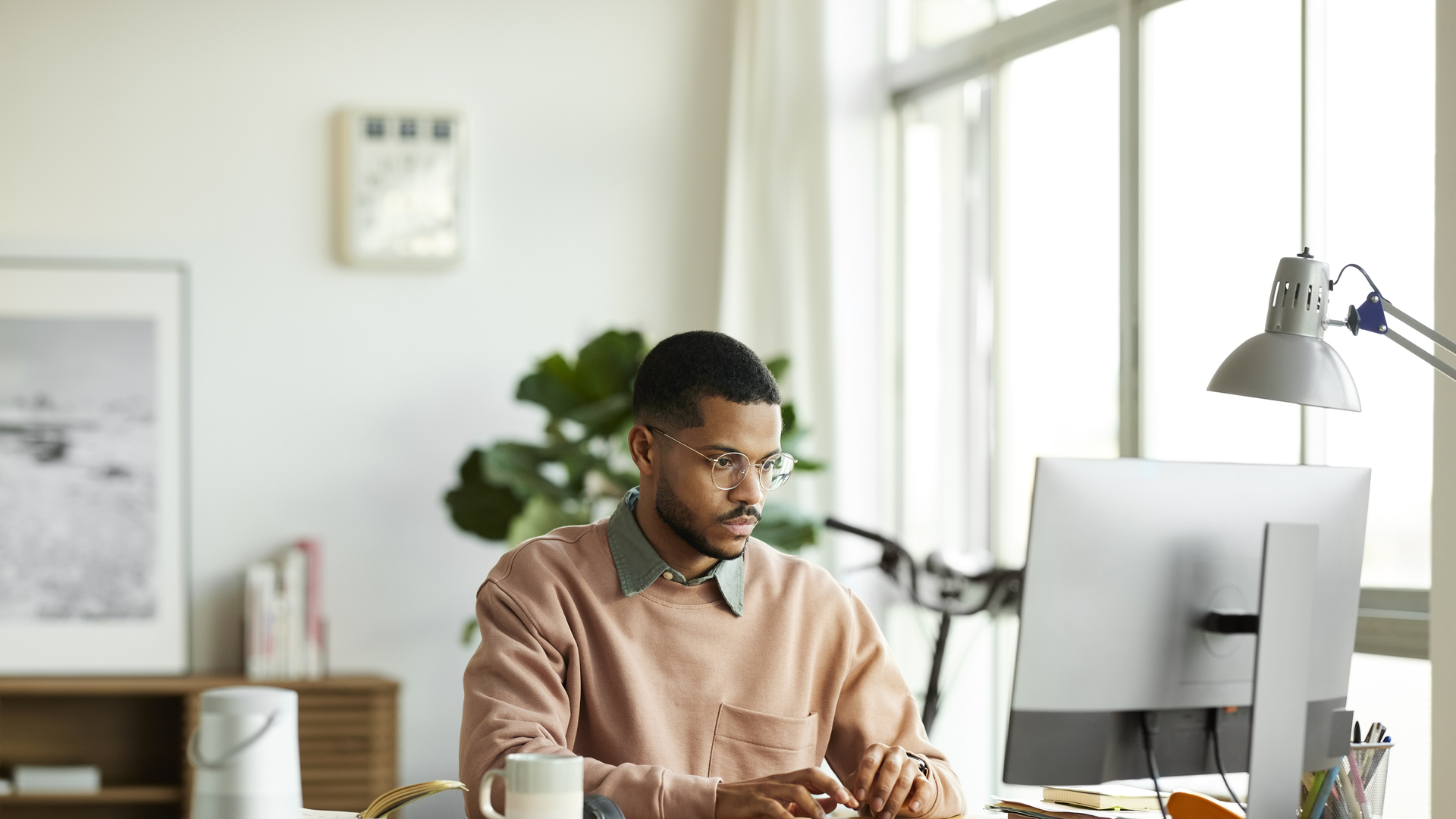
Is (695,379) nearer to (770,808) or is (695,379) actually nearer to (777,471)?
(777,471)

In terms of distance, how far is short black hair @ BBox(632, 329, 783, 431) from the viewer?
1784mm

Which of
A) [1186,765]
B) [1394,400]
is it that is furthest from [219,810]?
[1394,400]

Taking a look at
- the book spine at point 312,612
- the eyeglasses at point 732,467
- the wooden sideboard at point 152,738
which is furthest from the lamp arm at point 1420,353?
the book spine at point 312,612

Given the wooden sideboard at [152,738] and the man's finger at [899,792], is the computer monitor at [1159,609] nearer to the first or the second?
the man's finger at [899,792]

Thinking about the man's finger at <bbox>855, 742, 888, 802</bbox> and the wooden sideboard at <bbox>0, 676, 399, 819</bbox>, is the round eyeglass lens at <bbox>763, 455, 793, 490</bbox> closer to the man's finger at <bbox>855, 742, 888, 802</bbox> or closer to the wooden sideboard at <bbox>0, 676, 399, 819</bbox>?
the man's finger at <bbox>855, 742, 888, 802</bbox>

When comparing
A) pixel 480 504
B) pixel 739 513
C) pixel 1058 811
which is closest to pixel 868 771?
pixel 1058 811

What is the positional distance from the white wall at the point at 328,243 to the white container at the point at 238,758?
2829mm

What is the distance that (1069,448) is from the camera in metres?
3.30

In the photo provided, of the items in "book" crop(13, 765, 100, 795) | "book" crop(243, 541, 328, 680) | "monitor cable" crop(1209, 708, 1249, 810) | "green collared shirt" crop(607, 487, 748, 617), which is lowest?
"book" crop(13, 765, 100, 795)

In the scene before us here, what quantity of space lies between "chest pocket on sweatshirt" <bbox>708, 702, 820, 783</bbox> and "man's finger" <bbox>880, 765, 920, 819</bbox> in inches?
9.7

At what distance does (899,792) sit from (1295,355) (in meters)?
0.67

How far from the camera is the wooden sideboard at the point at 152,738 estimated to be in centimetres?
354

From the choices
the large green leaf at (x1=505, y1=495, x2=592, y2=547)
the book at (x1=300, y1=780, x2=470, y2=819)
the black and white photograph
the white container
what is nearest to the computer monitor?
the book at (x1=300, y1=780, x2=470, y2=819)

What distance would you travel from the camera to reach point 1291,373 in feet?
5.02
